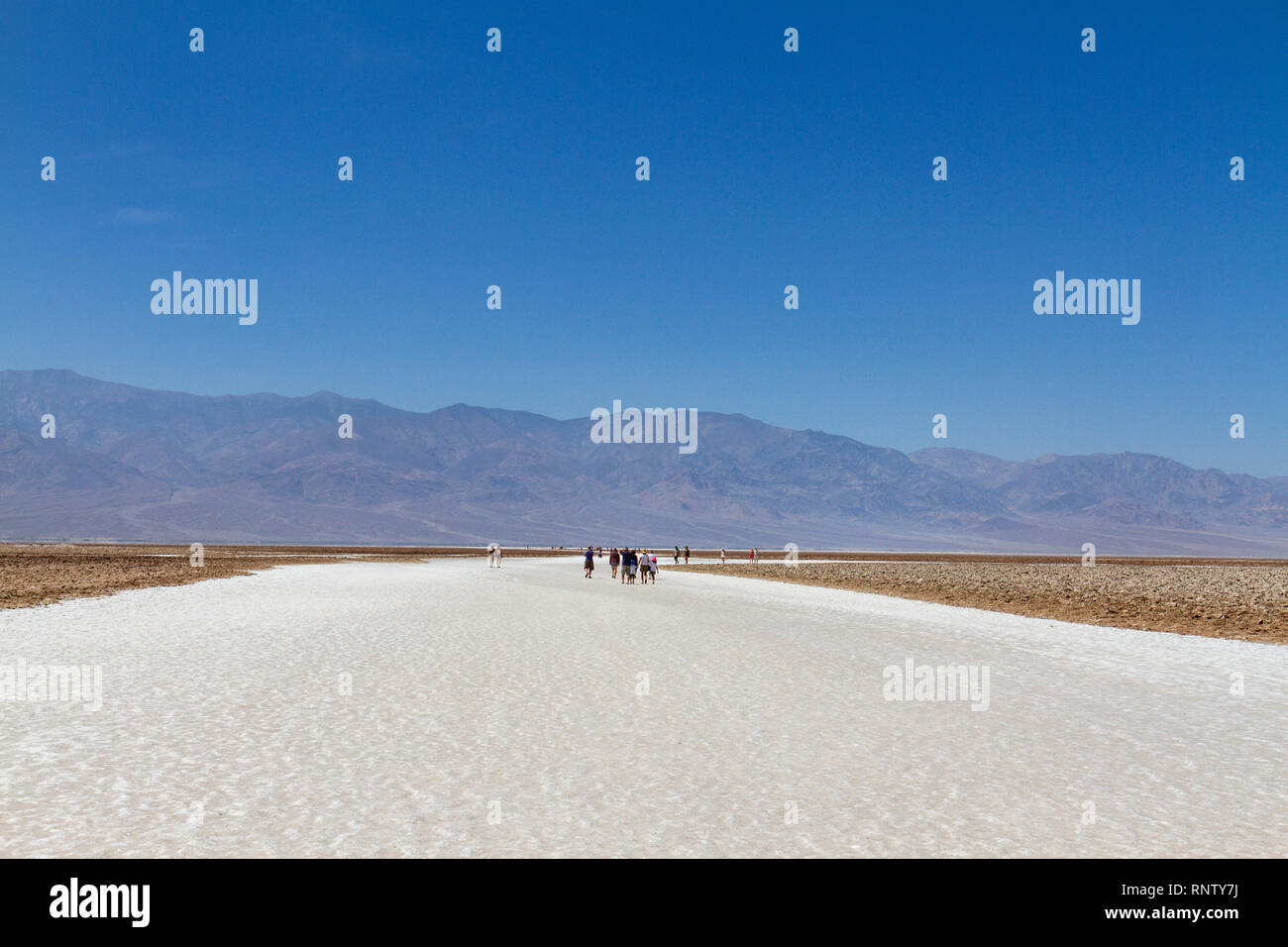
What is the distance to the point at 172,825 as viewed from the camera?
20.6 feet

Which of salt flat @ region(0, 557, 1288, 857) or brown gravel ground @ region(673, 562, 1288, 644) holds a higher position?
salt flat @ region(0, 557, 1288, 857)

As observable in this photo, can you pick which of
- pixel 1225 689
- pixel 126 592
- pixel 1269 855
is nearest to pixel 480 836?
pixel 1269 855

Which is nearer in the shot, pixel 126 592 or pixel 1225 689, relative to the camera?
pixel 1225 689

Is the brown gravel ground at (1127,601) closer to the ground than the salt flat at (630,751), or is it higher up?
closer to the ground

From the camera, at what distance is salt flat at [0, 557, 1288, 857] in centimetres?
622

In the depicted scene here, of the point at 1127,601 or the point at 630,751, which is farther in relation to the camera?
the point at 1127,601

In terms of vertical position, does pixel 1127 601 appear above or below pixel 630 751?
below

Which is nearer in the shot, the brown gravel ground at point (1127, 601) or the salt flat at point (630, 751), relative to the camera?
the salt flat at point (630, 751)

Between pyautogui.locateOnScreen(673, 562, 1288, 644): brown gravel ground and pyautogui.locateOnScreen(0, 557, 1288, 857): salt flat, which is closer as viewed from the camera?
pyautogui.locateOnScreen(0, 557, 1288, 857): salt flat

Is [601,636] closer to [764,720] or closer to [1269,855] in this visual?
[764,720]

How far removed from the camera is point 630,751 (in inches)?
344

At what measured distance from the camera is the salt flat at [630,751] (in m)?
6.22
